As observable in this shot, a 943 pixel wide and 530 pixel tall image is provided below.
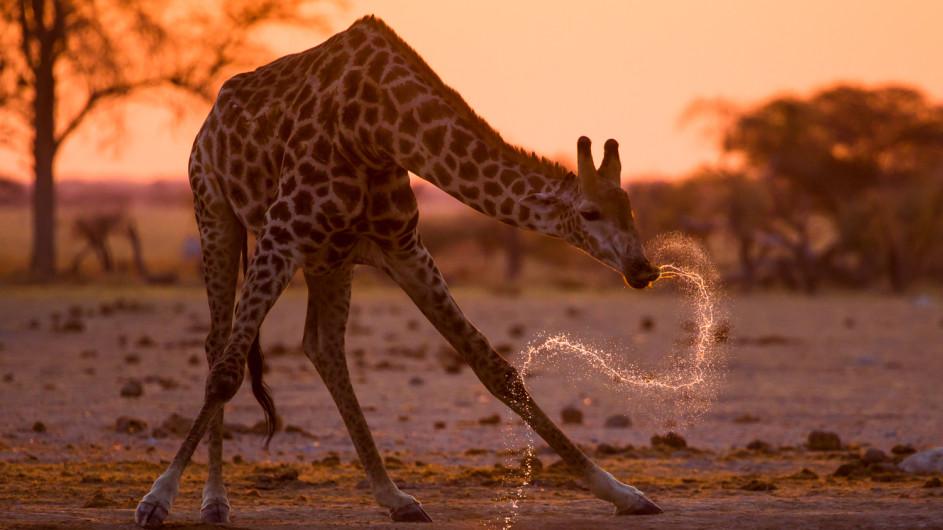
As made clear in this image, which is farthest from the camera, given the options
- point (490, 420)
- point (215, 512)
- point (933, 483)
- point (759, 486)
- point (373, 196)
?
point (490, 420)

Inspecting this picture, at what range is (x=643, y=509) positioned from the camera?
5.17m

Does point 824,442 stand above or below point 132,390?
below

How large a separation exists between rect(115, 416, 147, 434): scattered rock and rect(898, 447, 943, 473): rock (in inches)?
180

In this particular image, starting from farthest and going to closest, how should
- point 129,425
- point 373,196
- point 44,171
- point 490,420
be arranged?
1. point 44,171
2. point 490,420
3. point 129,425
4. point 373,196

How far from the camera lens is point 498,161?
5.04 meters

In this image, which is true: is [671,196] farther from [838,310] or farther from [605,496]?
[605,496]

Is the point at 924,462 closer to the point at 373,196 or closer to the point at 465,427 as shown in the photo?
the point at 465,427

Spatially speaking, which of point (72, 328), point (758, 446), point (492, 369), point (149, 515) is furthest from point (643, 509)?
point (72, 328)

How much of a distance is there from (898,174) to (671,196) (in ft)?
21.3

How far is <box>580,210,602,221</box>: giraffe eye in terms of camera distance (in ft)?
15.2

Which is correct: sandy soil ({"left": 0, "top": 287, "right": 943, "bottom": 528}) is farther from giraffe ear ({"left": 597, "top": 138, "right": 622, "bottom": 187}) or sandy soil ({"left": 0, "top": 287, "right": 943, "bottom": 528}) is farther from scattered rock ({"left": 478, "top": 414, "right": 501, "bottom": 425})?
giraffe ear ({"left": 597, "top": 138, "right": 622, "bottom": 187})

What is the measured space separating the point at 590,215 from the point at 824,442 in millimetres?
3873

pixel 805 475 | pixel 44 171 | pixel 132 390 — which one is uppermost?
pixel 44 171

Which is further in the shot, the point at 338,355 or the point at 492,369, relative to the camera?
the point at 338,355
